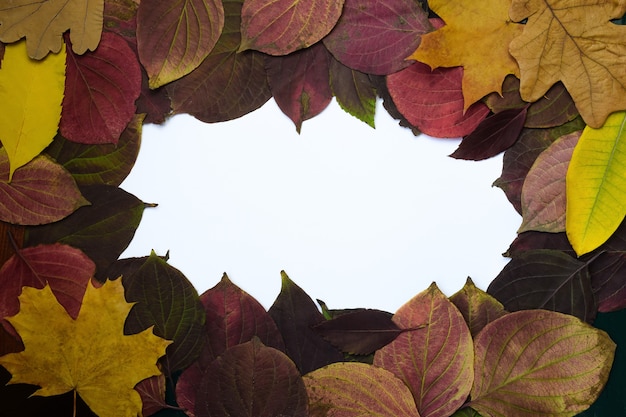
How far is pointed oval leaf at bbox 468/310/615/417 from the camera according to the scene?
1.84 feet

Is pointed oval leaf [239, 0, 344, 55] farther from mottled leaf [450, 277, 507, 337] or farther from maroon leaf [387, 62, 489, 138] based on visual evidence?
mottled leaf [450, 277, 507, 337]

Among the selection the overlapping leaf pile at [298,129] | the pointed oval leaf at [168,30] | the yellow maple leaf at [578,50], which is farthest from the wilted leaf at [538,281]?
the pointed oval leaf at [168,30]

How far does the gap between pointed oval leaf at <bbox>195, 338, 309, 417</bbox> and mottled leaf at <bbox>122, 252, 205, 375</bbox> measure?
35 millimetres

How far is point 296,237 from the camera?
1.97ft

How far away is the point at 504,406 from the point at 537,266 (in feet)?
0.42

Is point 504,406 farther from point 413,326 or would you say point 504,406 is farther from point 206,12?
point 206,12

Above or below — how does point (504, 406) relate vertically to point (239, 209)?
below

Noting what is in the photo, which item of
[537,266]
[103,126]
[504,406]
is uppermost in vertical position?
[103,126]

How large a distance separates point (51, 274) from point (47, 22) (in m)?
0.23

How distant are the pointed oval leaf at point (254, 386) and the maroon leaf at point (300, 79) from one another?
212mm

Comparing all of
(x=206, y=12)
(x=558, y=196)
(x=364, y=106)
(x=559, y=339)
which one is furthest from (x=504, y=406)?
(x=206, y=12)

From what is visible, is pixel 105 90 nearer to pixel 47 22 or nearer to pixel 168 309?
pixel 47 22

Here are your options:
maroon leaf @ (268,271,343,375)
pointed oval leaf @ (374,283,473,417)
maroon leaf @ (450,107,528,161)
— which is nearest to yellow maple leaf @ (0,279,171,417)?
maroon leaf @ (268,271,343,375)

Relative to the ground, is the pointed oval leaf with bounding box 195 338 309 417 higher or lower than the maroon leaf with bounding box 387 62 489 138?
lower
